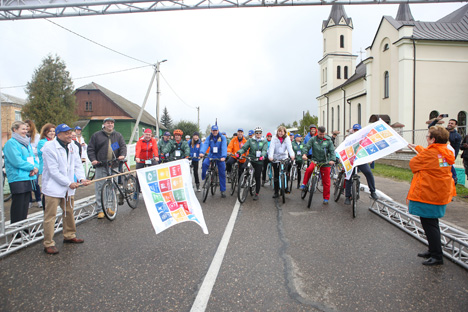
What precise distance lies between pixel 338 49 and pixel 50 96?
146ft

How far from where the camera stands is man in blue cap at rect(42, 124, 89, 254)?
4758 mm

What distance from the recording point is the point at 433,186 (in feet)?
13.5

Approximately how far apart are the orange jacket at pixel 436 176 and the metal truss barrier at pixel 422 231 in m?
0.74

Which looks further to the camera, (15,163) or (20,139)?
(20,139)

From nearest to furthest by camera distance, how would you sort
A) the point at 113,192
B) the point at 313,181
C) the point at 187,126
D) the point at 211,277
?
1. the point at 211,277
2. the point at 113,192
3. the point at 313,181
4. the point at 187,126

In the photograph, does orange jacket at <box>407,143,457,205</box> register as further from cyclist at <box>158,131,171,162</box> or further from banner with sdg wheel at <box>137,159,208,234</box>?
cyclist at <box>158,131,171,162</box>

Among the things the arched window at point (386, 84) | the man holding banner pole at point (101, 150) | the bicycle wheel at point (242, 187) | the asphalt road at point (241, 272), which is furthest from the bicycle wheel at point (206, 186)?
the arched window at point (386, 84)

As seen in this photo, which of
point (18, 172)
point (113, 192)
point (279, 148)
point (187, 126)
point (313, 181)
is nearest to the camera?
point (18, 172)

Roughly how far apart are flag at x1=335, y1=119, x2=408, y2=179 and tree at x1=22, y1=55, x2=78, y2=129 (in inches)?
1641

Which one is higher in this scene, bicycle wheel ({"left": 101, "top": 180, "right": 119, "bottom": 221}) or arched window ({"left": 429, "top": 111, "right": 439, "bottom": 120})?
arched window ({"left": 429, "top": 111, "right": 439, "bottom": 120})

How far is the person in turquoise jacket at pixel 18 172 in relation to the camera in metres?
5.41

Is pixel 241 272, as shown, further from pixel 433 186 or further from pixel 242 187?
pixel 242 187

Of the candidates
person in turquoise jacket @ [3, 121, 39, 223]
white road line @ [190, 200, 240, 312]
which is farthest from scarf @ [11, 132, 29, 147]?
white road line @ [190, 200, 240, 312]

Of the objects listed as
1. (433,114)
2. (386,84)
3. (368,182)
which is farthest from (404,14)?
(368,182)
